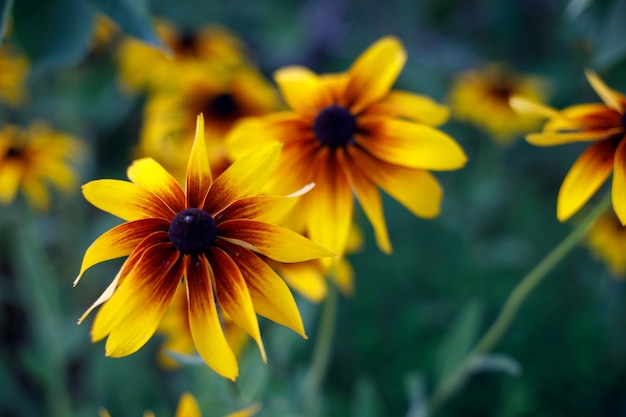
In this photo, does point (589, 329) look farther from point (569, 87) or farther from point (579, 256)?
point (569, 87)

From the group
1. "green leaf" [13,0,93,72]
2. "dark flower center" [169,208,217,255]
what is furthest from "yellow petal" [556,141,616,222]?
"green leaf" [13,0,93,72]

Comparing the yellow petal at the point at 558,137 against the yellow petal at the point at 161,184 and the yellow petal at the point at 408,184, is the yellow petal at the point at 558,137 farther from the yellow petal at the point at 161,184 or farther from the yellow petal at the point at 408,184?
the yellow petal at the point at 161,184

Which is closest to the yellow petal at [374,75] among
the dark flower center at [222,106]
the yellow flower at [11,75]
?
the dark flower center at [222,106]

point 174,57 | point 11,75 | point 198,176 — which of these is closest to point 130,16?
point 198,176

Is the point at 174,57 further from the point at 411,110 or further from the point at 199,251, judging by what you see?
the point at 199,251

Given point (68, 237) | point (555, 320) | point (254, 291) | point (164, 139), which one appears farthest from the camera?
point (68, 237)

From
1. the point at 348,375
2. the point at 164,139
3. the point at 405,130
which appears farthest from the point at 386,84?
the point at 348,375

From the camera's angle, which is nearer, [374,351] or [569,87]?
[374,351]
